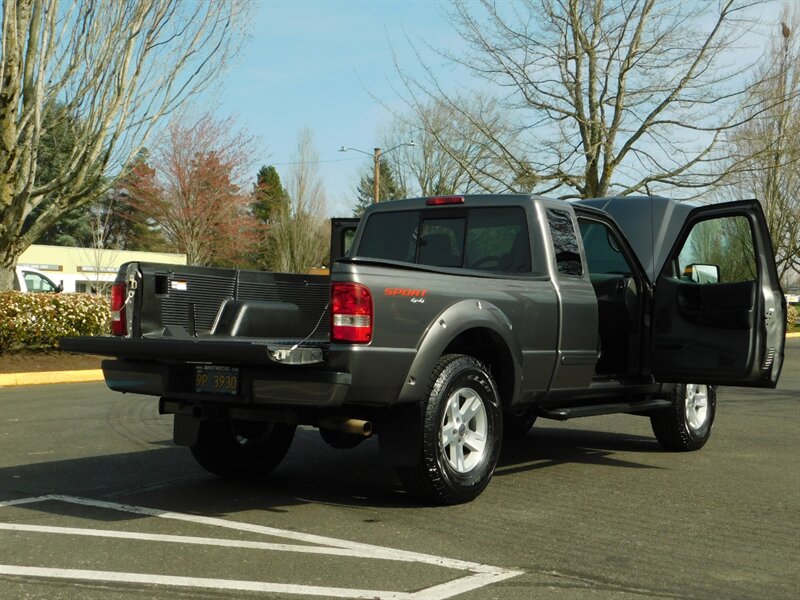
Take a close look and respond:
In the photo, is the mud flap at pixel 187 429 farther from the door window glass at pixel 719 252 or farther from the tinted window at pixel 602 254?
the door window glass at pixel 719 252

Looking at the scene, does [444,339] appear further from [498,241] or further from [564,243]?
[564,243]

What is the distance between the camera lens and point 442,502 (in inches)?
236

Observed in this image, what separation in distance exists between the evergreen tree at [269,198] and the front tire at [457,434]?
136 ft

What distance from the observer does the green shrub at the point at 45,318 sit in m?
15.8

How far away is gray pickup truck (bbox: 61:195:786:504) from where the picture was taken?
5.56m

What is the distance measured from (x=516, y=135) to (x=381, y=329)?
1557cm

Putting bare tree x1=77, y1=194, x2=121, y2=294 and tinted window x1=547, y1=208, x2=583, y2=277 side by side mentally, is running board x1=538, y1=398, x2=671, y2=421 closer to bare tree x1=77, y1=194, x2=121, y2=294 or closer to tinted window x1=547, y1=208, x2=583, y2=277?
tinted window x1=547, y1=208, x2=583, y2=277

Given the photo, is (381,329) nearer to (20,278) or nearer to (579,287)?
(579,287)

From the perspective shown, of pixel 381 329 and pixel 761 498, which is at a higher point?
pixel 381 329

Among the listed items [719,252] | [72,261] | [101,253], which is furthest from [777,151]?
[72,261]

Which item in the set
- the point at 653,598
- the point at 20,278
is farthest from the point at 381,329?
the point at 20,278

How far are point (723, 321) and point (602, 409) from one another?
3.77 feet

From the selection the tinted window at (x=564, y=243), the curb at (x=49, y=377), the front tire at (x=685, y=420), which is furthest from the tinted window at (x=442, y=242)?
Result: the curb at (x=49, y=377)

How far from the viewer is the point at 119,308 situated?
6.30 meters
